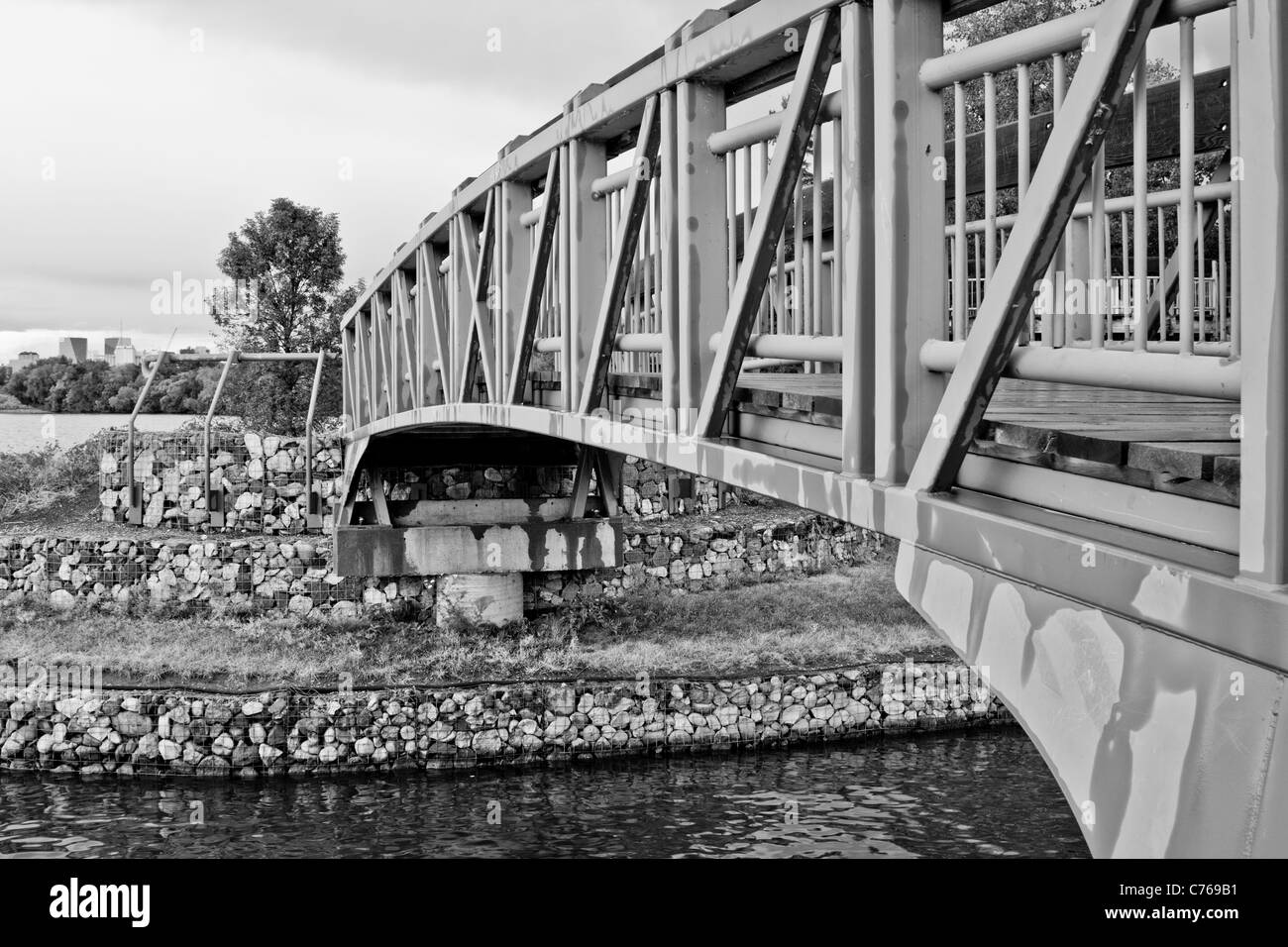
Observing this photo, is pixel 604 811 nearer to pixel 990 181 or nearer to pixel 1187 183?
pixel 990 181

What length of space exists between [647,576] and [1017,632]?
21235mm

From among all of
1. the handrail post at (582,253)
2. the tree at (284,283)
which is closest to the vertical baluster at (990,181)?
the handrail post at (582,253)

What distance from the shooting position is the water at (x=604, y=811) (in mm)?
13453

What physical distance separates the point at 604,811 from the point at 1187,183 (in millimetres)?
12957

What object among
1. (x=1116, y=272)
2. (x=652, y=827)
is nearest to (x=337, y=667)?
(x=652, y=827)

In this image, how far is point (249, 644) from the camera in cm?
1912

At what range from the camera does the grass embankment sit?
17.8 m

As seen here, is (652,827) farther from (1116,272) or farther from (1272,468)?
Result: (1272,468)

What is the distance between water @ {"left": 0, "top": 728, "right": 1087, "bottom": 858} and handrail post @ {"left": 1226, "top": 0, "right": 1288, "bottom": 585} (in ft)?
37.0

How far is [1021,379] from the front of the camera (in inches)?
184

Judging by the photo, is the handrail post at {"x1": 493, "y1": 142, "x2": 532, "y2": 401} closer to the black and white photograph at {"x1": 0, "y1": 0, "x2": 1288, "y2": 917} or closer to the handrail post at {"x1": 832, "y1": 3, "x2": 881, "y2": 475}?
the black and white photograph at {"x1": 0, "y1": 0, "x2": 1288, "y2": 917}

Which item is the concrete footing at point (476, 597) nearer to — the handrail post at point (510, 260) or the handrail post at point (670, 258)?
the handrail post at point (510, 260)

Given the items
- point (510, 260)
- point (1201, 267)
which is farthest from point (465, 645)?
point (1201, 267)
